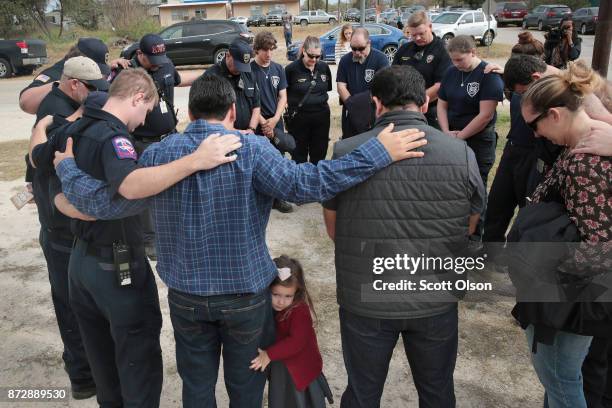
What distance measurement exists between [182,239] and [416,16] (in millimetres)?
4148

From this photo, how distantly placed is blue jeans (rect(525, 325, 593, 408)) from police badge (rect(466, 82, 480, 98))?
2.71 meters

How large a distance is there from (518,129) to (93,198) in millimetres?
3059

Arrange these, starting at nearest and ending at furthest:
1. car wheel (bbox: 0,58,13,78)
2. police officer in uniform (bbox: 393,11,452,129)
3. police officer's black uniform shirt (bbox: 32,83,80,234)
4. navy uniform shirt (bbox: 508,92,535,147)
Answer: police officer's black uniform shirt (bbox: 32,83,80,234)
navy uniform shirt (bbox: 508,92,535,147)
police officer in uniform (bbox: 393,11,452,129)
car wheel (bbox: 0,58,13,78)

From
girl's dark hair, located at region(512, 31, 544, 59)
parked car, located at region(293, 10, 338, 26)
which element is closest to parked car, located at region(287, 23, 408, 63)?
girl's dark hair, located at region(512, 31, 544, 59)

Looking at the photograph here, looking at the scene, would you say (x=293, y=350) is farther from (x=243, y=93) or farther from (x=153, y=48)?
(x=153, y=48)

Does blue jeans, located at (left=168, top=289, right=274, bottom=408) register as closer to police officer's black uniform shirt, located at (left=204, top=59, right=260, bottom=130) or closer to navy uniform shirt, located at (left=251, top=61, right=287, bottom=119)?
police officer's black uniform shirt, located at (left=204, top=59, right=260, bottom=130)

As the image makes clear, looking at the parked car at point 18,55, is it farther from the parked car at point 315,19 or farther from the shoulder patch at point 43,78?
the parked car at point 315,19

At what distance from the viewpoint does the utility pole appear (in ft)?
14.4

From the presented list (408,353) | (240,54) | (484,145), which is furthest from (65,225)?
(484,145)

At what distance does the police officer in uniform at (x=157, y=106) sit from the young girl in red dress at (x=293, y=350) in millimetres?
2498

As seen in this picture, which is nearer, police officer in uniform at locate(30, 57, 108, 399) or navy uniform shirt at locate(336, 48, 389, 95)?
police officer in uniform at locate(30, 57, 108, 399)

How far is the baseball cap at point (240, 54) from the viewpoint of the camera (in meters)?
4.86

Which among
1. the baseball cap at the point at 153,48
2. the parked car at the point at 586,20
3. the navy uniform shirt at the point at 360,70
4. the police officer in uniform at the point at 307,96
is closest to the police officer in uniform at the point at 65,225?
the baseball cap at the point at 153,48

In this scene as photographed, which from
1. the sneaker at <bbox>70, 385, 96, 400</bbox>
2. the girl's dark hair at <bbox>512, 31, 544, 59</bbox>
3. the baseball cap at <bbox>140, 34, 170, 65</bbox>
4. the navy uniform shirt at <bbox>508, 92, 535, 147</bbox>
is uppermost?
the baseball cap at <bbox>140, 34, 170, 65</bbox>
